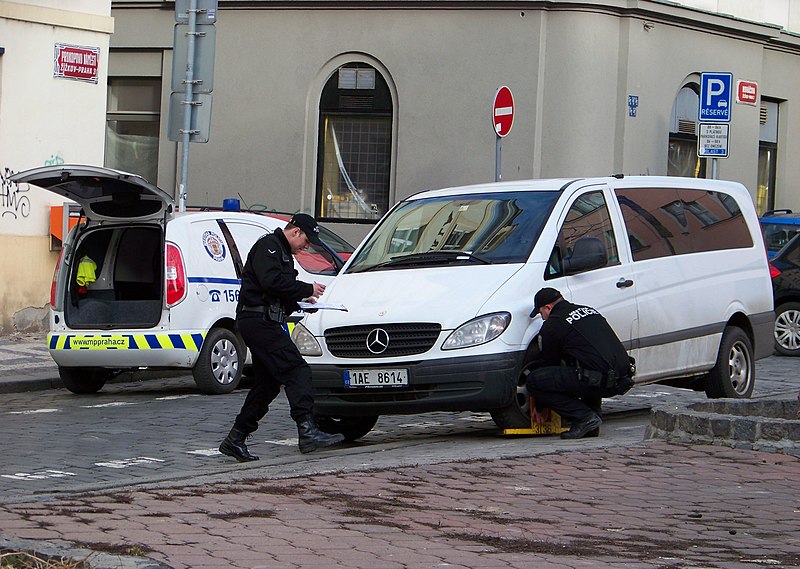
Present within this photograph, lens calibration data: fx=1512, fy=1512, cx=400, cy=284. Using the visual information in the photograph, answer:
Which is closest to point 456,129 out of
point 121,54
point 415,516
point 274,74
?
point 274,74

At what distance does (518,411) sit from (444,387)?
0.63 meters

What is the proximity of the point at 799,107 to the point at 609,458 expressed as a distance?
21.1 m

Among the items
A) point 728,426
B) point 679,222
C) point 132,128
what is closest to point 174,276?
point 679,222

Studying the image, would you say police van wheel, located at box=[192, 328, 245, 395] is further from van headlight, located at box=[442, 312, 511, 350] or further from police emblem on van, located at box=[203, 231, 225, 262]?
van headlight, located at box=[442, 312, 511, 350]

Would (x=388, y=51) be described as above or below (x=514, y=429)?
above

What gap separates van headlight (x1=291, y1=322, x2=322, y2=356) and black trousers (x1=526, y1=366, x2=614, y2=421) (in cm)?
146

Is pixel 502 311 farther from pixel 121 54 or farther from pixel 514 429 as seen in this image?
pixel 121 54

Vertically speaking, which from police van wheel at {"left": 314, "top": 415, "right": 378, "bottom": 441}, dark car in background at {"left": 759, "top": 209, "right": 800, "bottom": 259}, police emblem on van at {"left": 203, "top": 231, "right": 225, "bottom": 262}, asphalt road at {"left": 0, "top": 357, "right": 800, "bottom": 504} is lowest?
asphalt road at {"left": 0, "top": 357, "right": 800, "bottom": 504}

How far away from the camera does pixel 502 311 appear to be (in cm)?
1009

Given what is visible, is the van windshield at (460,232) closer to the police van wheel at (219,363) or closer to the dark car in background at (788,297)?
the police van wheel at (219,363)

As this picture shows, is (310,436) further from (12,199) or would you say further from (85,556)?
(12,199)

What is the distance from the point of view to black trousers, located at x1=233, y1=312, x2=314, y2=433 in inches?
385

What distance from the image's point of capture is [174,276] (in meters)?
13.3

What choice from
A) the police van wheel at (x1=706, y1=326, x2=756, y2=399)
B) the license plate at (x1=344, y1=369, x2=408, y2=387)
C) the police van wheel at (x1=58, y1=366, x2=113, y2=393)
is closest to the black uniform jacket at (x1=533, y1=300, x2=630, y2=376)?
the license plate at (x1=344, y1=369, x2=408, y2=387)
